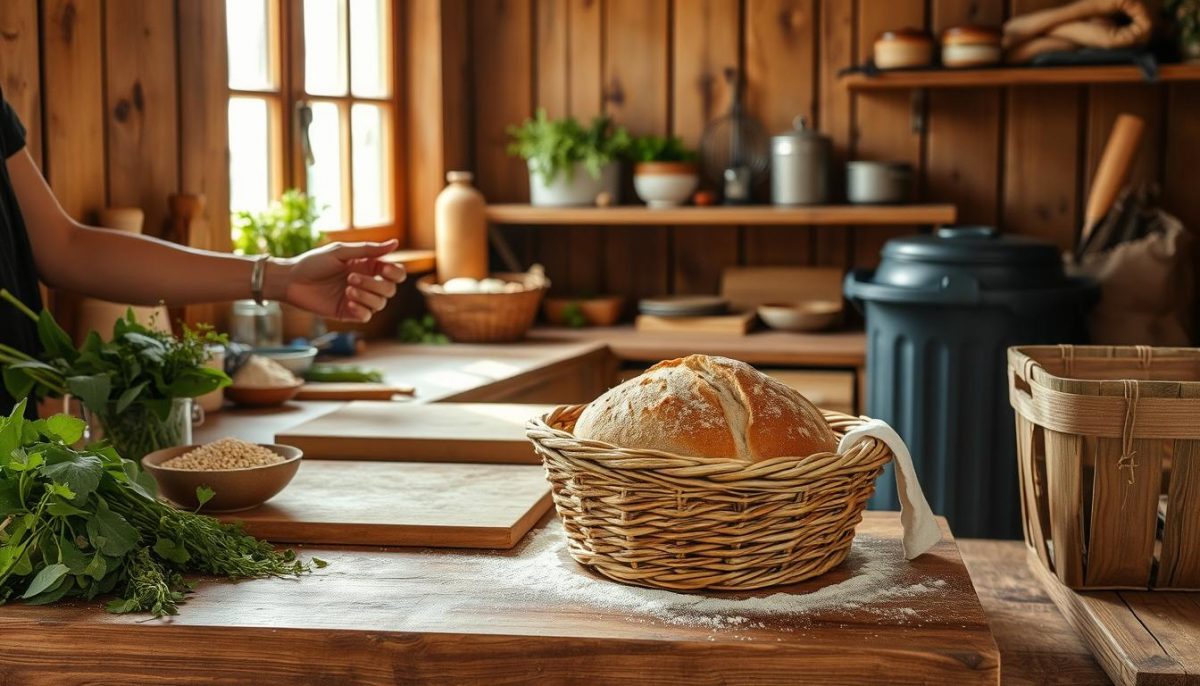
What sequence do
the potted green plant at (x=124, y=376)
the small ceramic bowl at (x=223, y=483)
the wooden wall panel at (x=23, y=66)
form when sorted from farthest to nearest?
the wooden wall panel at (x=23, y=66) < the potted green plant at (x=124, y=376) < the small ceramic bowl at (x=223, y=483)

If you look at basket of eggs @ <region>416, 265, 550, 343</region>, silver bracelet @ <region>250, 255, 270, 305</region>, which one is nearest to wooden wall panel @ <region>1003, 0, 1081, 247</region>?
basket of eggs @ <region>416, 265, 550, 343</region>

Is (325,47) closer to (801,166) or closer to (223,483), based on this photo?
(801,166)

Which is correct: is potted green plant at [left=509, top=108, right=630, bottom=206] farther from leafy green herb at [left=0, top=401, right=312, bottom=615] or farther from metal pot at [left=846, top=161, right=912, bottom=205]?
leafy green herb at [left=0, top=401, right=312, bottom=615]

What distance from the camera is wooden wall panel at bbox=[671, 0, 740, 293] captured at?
3801 millimetres

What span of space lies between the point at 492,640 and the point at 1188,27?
9.49ft

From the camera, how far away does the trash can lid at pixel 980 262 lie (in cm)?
273

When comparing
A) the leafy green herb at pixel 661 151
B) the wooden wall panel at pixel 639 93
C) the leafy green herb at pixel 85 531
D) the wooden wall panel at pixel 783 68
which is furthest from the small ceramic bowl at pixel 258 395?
the wooden wall panel at pixel 783 68

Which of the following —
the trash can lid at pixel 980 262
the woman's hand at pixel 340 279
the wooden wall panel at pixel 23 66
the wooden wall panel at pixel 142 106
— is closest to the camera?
the woman's hand at pixel 340 279

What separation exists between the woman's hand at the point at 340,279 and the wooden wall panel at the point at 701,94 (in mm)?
2134

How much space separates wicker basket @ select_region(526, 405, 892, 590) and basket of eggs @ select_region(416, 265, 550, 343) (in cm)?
215

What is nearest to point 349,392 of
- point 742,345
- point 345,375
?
point 345,375

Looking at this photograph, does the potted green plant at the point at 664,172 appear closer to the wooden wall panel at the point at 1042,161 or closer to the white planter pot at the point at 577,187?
the white planter pot at the point at 577,187

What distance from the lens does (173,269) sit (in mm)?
1892

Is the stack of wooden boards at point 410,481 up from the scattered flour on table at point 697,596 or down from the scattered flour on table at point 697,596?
up
